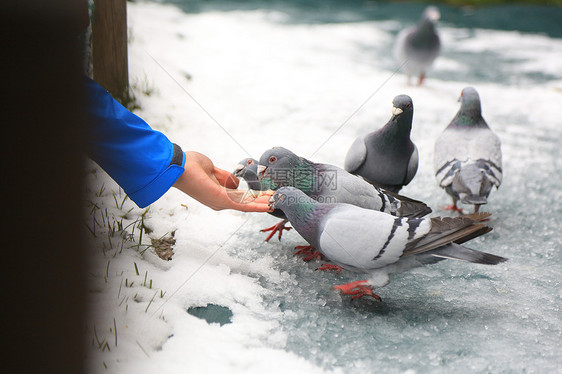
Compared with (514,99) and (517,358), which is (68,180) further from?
(514,99)

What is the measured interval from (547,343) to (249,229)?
4.91 ft

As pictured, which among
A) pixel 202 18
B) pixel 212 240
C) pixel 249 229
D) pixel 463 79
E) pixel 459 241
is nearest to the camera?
pixel 459 241

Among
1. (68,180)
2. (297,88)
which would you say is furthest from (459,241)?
(297,88)

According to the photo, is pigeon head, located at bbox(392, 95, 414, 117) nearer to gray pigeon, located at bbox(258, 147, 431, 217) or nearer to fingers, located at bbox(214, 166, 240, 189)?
gray pigeon, located at bbox(258, 147, 431, 217)

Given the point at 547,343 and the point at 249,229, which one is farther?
the point at 249,229

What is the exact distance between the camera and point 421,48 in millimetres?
5262

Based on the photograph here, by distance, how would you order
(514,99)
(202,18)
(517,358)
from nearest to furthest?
(517,358)
(514,99)
(202,18)

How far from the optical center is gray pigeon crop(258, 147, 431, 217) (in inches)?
91.7

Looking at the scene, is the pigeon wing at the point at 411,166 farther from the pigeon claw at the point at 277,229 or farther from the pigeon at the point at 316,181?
the pigeon claw at the point at 277,229

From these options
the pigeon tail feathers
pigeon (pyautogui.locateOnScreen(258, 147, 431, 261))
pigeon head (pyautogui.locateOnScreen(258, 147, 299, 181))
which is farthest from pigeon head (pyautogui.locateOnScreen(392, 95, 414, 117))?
the pigeon tail feathers

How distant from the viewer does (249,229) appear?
2.71m

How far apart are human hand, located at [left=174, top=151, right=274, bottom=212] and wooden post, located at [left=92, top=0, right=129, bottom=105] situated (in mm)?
1541

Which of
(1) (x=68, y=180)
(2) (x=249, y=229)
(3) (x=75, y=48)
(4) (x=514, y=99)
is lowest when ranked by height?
(2) (x=249, y=229)

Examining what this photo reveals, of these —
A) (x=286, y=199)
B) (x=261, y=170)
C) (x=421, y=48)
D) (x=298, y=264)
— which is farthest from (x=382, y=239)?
(x=421, y=48)
